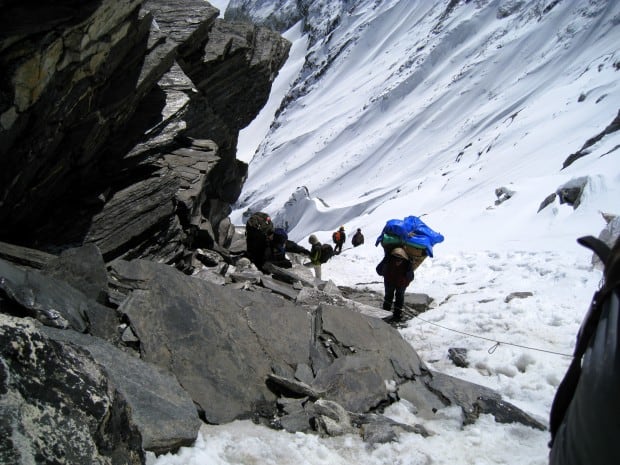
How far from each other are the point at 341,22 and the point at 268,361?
12952 centimetres

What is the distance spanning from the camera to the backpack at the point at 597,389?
1559 millimetres

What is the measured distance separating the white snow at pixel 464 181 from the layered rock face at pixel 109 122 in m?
5.08

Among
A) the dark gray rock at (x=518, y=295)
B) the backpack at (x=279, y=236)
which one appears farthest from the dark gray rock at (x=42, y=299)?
the backpack at (x=279, y=236)

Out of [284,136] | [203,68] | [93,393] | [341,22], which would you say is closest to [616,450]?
[93,393]

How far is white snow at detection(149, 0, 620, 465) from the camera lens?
456cm

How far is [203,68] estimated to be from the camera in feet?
49.4

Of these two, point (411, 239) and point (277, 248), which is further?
point (277, 248)

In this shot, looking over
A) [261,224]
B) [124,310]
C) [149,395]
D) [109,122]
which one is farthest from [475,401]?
[261,224]

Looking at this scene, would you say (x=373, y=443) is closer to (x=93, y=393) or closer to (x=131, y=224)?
(x=93, y=393)

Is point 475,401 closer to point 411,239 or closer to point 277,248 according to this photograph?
point 411,239

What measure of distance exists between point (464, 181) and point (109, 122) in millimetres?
26889

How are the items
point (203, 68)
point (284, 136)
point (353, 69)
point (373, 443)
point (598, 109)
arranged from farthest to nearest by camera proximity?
1. point (353, 69)
2. point (284, 136)
3. point (598, 109)
4. point (203, 68)
5. point (373, 443)

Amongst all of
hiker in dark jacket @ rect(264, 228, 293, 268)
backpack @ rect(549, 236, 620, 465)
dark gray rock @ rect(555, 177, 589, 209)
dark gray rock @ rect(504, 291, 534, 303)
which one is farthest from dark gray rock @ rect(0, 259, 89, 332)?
dark gray rock @ rect(555, 177, 589, 209)

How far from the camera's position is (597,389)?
1.63m
